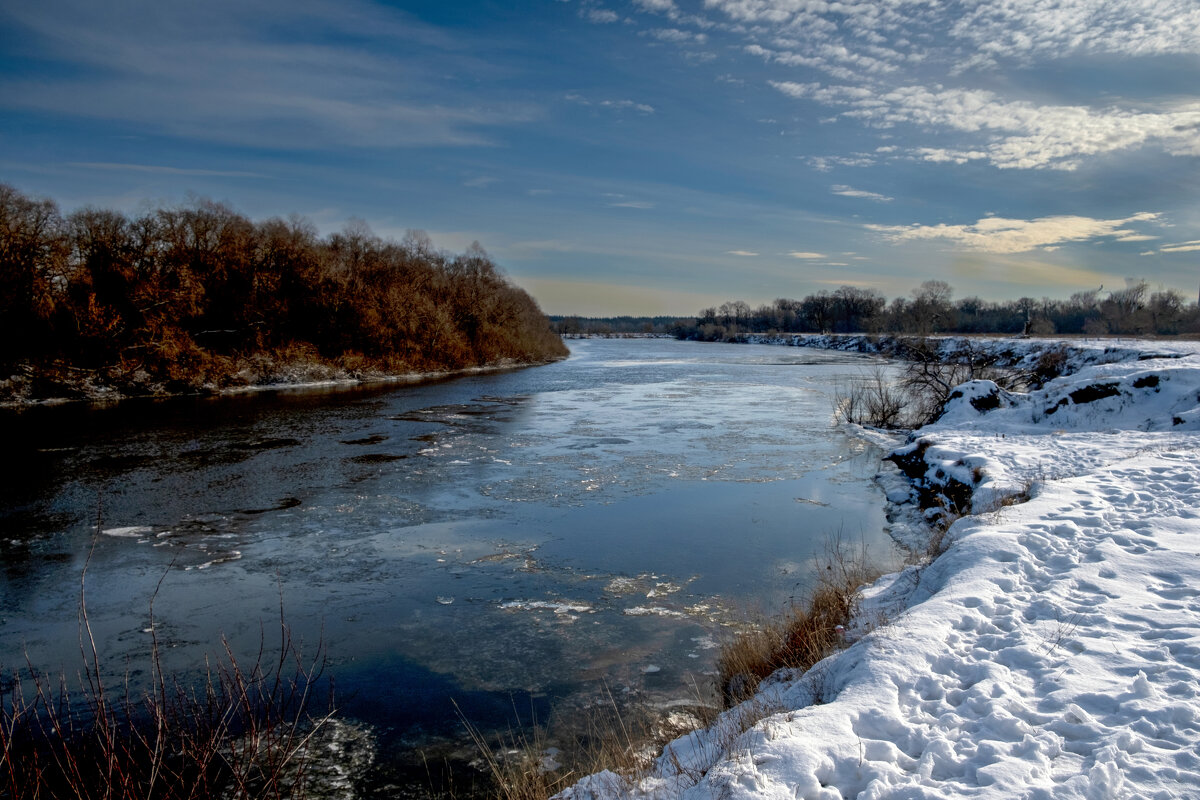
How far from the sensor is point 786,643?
5.80m

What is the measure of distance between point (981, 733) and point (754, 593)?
13.3 feet

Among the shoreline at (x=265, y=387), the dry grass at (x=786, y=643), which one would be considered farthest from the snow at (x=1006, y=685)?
the shoreline at (x=265, y=387)

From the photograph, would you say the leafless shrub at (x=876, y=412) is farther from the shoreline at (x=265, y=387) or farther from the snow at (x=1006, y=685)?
the shoreline at (x=265, y=387)

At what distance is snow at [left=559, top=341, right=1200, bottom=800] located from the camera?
3.31m

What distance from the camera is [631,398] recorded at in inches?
1126

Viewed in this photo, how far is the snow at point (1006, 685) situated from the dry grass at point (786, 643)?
0.21m

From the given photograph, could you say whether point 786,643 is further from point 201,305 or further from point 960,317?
point 960,317

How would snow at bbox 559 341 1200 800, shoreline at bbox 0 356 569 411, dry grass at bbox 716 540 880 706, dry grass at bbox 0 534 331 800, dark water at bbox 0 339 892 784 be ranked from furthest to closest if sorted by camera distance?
shoreline at bbox 0 356 569 411 < dark water at bbox 0 339 892 784 < dry grass at bbox 716 540 880 706 < dry grass at bbox 0 534 331 800 < snow at bbox 559 341 1200 800

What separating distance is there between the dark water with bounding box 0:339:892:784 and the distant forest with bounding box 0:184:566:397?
9025 millimetres

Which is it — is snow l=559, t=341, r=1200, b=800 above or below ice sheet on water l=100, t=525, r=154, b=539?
above

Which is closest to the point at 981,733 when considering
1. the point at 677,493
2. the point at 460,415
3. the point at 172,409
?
the point at 677,493

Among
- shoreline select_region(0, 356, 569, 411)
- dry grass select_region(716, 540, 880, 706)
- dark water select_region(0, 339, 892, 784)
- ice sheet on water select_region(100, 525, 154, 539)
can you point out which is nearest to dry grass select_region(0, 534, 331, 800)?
dark water select_region(0, 339, 892, 784)

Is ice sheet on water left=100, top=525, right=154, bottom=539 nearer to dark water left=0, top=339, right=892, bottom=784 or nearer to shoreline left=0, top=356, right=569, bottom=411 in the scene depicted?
dark water left=0, top=339, right=892, bottom=784

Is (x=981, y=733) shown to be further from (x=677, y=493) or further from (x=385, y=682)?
(x=677, y=493)
